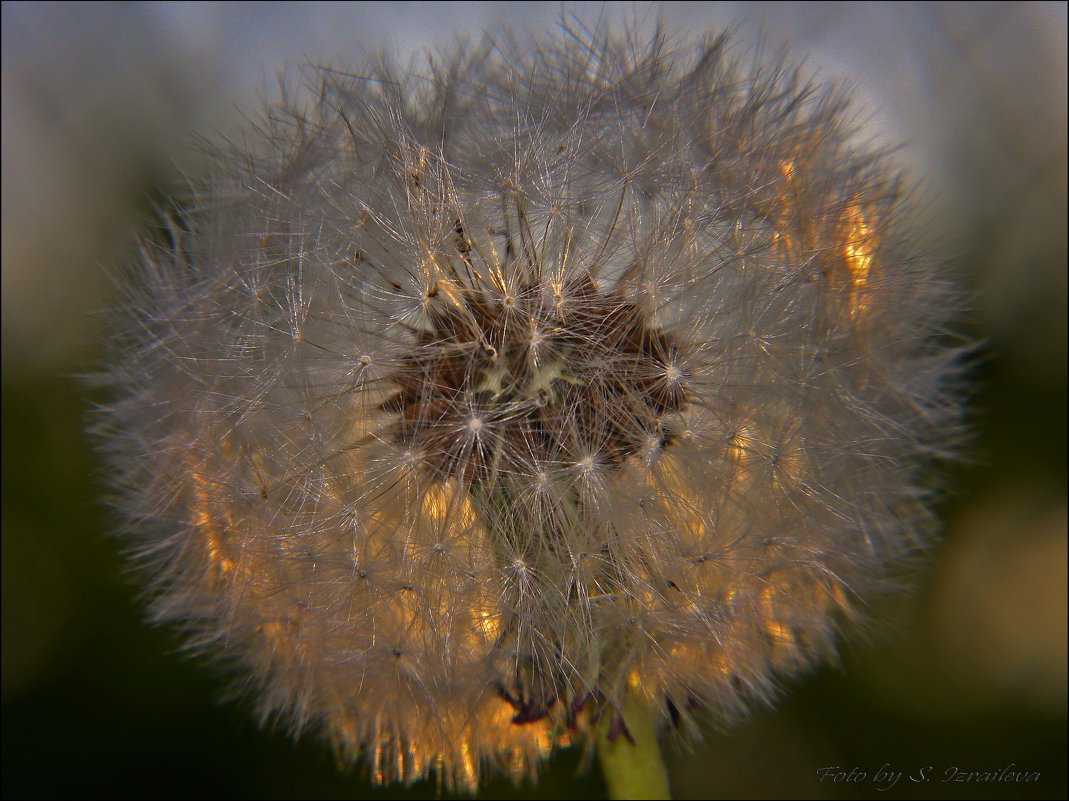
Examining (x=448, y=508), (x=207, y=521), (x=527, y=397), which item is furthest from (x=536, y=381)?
(x=207, y=521)

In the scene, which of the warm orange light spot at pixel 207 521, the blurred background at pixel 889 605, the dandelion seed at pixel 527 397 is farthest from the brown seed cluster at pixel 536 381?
the blurred background at pixel 889 605

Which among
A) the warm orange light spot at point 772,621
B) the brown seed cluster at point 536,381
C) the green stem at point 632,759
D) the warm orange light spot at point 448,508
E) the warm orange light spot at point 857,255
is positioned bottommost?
the green stem at point 632,759

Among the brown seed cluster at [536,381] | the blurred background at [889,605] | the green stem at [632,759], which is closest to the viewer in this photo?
the brown seed cluster at [536,381]

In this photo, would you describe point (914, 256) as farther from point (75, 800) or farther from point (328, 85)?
point (75, 800)

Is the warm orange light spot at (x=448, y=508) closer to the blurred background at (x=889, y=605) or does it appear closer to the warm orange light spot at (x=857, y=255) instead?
the warm orange light spot at (x=857, y=255)

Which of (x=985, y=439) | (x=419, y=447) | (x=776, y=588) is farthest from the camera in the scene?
(x=985, y=439)

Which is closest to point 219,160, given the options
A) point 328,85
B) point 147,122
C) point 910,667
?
point 328,85
